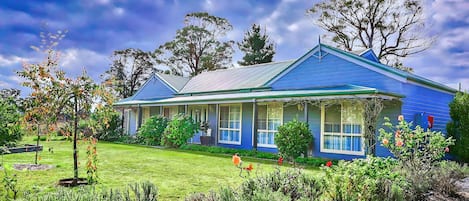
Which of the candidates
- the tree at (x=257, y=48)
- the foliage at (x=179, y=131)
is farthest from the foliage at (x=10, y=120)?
the tree at (x=257, y=48)

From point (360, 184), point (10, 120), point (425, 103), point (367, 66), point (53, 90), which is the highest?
point (367, 66)

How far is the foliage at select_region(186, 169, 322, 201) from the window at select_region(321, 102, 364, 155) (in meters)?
8.40

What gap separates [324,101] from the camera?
13969mm

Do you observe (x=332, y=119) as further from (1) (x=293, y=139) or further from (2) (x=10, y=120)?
(2) (x=10, y=120)

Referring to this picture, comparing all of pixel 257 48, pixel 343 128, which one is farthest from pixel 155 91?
pixel 257 48

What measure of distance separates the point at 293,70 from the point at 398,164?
951cm

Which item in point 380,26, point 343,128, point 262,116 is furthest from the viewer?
point 380,26

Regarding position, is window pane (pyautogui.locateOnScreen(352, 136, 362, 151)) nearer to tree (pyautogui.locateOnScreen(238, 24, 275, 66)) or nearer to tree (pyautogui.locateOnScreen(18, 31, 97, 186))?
tree (pyautogui.locateOnScreen(18, 31, 97, 186))

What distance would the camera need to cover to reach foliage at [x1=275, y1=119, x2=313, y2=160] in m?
12.8

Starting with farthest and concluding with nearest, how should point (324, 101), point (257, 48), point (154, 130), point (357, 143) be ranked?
point (257, 48)
point (154, 130)
point (324, 101)
point (357, 143)

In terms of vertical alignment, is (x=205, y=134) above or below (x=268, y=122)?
below

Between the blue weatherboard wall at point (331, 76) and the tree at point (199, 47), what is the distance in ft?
83.5

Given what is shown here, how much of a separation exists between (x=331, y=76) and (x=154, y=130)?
10004mm

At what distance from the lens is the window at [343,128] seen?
1306 centimetres
